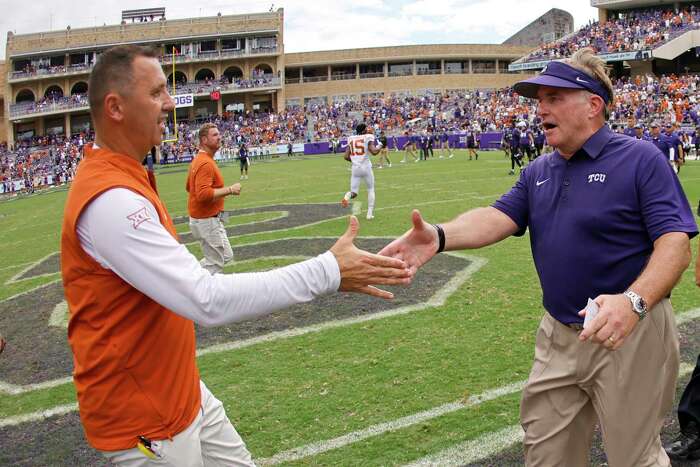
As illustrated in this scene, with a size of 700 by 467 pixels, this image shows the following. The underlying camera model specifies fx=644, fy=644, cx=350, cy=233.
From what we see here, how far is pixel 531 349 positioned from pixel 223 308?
4.52 m

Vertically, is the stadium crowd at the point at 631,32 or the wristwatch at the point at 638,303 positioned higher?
the stadium crowd at the point at 631,32

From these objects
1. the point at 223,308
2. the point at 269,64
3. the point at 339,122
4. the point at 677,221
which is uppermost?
the point at 269,64

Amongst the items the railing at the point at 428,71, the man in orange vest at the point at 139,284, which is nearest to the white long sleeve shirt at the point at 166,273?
the man in orange vest at the point at 139,284

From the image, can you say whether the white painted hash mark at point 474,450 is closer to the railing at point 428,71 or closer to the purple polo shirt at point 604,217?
the purple polo shirt at point 604,217

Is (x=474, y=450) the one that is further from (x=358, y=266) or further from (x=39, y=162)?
(x=39, y=162)

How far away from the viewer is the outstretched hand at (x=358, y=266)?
237cm

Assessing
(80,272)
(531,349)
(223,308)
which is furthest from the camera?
(531,349)

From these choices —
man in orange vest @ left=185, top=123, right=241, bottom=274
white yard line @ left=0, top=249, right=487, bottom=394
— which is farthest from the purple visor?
man in orange vest @ left=185, top=123, right=241, bottom=274

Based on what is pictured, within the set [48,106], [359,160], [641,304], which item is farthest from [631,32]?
[641,304]

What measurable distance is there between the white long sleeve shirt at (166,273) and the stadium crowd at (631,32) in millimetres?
54760

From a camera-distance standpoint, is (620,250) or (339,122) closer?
(620,250)

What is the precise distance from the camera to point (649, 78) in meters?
47.7

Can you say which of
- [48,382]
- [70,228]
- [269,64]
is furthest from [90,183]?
[269,64]

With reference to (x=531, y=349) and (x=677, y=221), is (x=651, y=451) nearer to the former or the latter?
(x=677, y=221)
